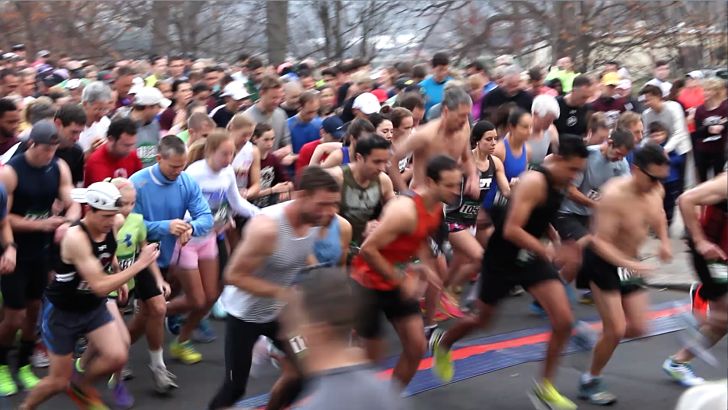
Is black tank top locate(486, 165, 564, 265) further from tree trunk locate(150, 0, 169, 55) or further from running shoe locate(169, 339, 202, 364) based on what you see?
tree trunk locate(150, 0, 169, 55)

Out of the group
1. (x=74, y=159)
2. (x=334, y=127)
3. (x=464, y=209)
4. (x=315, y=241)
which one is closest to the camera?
(x=315, y=241)

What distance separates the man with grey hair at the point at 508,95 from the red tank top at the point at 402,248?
5461mm

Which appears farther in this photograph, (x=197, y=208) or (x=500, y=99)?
(x=500, y=99)

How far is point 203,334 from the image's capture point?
7.91 meters

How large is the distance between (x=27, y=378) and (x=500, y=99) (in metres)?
6.32

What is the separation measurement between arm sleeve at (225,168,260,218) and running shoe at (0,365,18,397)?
1.97 m

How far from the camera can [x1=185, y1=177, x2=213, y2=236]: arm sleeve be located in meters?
6.85

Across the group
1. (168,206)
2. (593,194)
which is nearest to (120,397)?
(168,206)

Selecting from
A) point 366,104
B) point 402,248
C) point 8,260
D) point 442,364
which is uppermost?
point 402,248

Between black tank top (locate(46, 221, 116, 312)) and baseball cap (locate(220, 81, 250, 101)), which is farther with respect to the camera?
baseball cap (locate(220, 81, 250, 101))

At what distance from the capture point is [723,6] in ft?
58.6

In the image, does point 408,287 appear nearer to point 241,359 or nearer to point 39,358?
point 241,359

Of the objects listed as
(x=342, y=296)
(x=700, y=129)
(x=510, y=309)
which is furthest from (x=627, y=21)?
(x=342, y=296)

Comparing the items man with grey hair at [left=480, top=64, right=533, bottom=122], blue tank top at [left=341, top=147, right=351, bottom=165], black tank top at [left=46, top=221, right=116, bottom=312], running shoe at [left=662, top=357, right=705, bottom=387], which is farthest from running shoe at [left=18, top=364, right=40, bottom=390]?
man with grey hair at [left=480, top=64, right=533, bottom=122]
